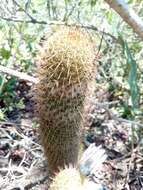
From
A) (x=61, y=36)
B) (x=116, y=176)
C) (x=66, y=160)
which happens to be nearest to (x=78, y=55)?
(x=61, y=36)

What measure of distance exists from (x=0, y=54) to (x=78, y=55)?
1.06m

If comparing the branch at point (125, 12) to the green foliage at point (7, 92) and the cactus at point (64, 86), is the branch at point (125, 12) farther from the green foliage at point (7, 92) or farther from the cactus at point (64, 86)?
the green foliage at point (7, 92)

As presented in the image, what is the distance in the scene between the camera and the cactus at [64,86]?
5.22 ft

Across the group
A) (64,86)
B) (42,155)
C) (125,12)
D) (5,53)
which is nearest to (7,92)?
(5,53)

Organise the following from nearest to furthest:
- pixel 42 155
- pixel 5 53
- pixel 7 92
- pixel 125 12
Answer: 1. pixel 125 12
2. pixel 42 155
3. pixel 5 53
4. pixel 7 92

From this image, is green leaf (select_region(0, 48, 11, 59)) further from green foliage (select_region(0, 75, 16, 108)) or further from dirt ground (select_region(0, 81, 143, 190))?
dirt ground (select_region(0, 81, 143, 190))

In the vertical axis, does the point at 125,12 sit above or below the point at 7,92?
below

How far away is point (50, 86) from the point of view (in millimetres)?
1650

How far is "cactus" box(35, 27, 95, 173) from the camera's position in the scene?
1.59 m

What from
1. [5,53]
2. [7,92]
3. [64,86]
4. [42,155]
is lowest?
[42,155]

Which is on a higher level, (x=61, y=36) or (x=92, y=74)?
(x=61, y=36)

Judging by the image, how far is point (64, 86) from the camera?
1634mm

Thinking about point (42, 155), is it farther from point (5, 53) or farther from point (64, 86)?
point (64, 86)

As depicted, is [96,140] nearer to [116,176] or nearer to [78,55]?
[116,176]
